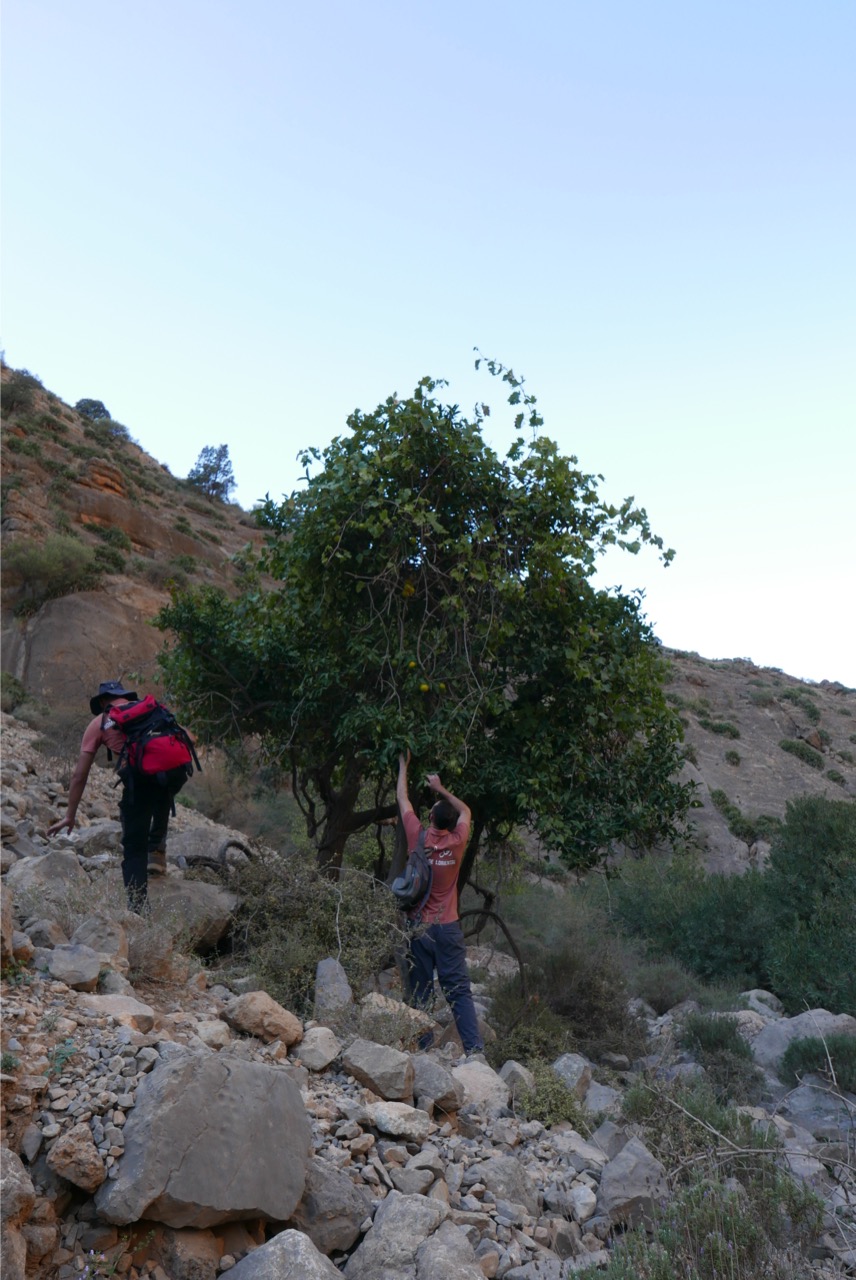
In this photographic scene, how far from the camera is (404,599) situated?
27.3 feet

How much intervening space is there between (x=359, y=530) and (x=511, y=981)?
168 inches

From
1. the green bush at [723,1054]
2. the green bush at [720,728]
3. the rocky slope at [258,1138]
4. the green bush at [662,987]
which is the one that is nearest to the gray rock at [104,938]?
the rocky slope at [258,1138]

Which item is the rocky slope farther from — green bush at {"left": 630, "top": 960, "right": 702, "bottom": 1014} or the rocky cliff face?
the rocky cliff face

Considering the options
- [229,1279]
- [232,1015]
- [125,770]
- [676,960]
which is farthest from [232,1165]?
[676,960]

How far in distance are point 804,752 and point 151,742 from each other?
34283 millimetres

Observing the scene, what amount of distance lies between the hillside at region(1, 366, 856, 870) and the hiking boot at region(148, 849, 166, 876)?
28.8 feet

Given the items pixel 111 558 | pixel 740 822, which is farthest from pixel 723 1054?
pixel 111 558

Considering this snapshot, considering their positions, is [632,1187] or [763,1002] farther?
[763,1002]

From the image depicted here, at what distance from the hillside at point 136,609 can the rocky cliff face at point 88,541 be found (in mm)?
49

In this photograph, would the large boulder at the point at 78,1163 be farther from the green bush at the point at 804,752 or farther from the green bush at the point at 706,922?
the green bush at the point at 804,752

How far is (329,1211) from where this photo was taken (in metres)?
3.55

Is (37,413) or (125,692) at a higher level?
(37,413)

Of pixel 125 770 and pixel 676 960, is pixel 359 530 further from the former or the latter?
pixel 676 960

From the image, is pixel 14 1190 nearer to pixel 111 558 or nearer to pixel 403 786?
pixel 403 786
